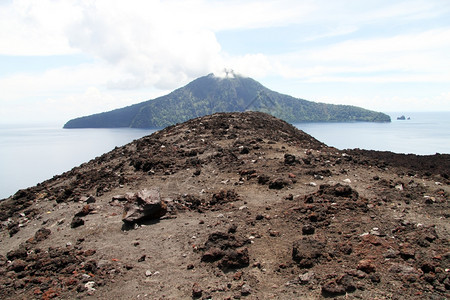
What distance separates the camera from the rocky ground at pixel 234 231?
7016mm

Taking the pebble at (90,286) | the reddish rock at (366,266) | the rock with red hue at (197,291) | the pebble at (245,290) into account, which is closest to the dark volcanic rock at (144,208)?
the pebble at (90,286)

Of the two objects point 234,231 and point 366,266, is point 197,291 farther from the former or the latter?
point 366,266

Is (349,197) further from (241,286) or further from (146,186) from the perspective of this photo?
(146,186)

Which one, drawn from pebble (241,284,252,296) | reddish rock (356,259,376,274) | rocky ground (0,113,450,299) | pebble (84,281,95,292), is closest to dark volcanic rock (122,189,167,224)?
rocky ground (0,113,450,299)

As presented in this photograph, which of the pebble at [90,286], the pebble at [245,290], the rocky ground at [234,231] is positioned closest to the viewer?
the pebble at [245,290]

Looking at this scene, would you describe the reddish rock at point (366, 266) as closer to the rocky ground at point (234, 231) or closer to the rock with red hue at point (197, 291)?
the rocky ground at point (234, 231)

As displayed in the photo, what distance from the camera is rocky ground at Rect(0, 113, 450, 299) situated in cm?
702

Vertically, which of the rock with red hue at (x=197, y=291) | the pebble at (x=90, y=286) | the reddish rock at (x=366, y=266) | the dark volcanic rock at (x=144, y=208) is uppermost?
the dark volcanic rock at (x=144, y=208)

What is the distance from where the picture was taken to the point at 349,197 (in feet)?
36.4

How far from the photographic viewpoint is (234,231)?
9.43 m

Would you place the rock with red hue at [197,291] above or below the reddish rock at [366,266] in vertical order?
below

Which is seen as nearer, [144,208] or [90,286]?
[90,286]

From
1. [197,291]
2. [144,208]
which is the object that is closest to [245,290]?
[197,291]

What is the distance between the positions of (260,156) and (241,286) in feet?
33.0
